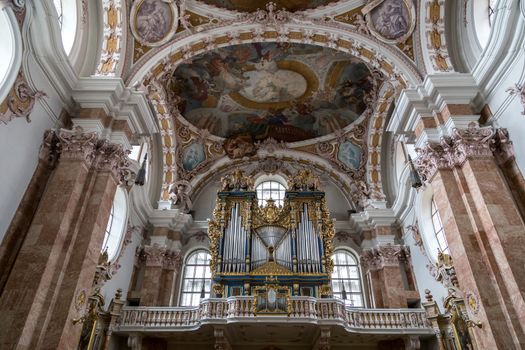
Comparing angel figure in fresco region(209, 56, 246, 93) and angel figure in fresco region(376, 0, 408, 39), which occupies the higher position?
angel figure in fresco region(209, 56, 246, 93)

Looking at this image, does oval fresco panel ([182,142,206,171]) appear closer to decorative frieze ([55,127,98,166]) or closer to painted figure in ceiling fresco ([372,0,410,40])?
decorative frieze ([55,127,98,166])

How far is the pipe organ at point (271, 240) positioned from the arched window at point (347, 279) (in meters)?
2.32

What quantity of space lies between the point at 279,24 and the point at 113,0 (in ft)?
15.4

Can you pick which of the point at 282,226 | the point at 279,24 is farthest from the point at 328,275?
the point at 279,24

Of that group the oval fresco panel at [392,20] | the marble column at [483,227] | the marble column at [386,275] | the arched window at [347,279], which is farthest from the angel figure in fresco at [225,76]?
the marble column at [386,275]

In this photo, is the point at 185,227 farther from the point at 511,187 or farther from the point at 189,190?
the point at 511,187

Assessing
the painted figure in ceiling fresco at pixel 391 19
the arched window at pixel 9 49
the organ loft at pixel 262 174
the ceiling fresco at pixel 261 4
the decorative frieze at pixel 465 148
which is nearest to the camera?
the arched window at pixel 9 49

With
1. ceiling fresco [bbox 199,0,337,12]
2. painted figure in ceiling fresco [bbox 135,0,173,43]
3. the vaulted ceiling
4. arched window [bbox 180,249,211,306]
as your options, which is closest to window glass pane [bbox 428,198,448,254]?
the vaulted ceiling

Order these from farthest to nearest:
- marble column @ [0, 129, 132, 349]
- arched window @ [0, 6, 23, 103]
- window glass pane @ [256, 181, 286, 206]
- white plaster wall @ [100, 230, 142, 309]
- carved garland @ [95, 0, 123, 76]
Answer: window glass pane @ [256, 181, 286, 206], white plaster wall @ [100, 230, 142, 309], carved garland @ [95, 0, 123, 76], arched window @ [0, 6, 23, 103], marble column @ [0, 129, 132, 349]

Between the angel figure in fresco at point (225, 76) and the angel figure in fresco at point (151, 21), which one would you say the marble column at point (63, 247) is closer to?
the angel figure in fresco at point (151, 21)

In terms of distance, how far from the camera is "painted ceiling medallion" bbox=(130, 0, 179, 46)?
36.0 feet

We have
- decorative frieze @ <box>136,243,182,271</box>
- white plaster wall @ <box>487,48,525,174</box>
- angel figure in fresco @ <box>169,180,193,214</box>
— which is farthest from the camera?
angel figure in fresco @ <box>169,180,193,214</box>

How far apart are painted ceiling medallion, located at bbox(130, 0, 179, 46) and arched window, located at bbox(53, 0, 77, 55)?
5.38ft

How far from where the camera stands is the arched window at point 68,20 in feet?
30.9
